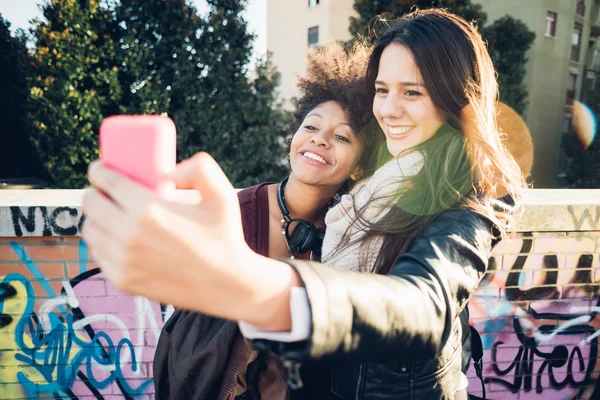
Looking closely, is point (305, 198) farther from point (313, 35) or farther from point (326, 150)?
point (313, 35)

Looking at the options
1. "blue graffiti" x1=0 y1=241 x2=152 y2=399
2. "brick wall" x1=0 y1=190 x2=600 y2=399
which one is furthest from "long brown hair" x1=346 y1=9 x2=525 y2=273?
"blue graffiti" x1=0 y1=241 x2=152 y2=399

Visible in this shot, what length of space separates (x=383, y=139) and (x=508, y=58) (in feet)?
36.6

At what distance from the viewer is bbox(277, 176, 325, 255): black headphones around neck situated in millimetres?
1902

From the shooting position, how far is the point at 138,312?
242 cm

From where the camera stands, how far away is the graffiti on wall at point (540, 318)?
8.35 feet

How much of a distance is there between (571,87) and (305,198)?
1983 centimetres

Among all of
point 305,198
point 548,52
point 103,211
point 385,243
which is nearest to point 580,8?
point 548,52

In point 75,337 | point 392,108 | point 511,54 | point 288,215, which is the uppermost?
point 511,54

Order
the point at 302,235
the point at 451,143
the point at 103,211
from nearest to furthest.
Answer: the point at 103,211, the point at 451,143, the point at 302,235

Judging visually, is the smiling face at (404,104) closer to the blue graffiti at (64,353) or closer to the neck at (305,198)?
the neck at (305,198)

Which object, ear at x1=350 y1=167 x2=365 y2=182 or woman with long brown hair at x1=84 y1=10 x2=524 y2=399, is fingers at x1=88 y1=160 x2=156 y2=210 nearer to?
woman with long brown hair at x1=84 y1=10 x2=524 y2=399

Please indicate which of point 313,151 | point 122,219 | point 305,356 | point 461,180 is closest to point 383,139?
point 313,151

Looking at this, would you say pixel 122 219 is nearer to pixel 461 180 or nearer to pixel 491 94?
pixel 461 180

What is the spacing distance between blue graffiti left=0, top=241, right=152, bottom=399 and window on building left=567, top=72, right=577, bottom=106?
20.0 m
